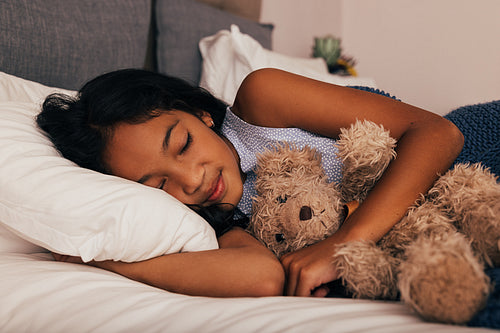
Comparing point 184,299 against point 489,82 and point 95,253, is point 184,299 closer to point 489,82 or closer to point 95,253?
point 95,253

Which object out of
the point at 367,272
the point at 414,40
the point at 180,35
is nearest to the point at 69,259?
the point at 367,272

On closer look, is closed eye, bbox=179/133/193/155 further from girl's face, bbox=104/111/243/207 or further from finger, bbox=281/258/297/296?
finger, bbox=281/258/297/296

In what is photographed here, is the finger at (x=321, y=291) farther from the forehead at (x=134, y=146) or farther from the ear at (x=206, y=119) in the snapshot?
the ear at (x=206, y=119)

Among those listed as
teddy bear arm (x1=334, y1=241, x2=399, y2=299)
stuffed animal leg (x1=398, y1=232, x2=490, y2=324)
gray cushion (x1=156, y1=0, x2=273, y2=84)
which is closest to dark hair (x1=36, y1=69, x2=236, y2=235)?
teddy bear arm (x1=334, y1=241, x2=399, y2=299)

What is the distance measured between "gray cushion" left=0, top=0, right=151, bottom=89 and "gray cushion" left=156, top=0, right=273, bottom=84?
0.11 m

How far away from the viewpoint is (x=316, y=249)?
66cm

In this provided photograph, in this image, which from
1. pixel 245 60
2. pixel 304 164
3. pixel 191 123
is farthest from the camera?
pixel 245 60

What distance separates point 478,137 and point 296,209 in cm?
58

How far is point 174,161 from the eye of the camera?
0.81 m

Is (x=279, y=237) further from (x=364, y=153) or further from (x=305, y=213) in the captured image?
(x=364, y=153)

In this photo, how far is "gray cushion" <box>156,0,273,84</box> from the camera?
156cm

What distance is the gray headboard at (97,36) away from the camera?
40.7 inches

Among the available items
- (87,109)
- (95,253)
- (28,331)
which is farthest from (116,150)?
(28,331)

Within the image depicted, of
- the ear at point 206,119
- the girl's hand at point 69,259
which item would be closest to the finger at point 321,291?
the girl's hand at point 69,259
